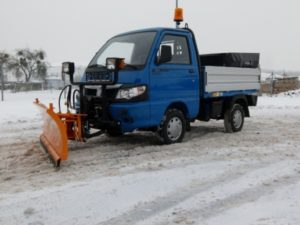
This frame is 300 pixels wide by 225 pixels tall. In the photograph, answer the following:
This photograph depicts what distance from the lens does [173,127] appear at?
305 inches

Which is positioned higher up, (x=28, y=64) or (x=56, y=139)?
(x=28, y=64)

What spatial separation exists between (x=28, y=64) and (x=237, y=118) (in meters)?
41.7

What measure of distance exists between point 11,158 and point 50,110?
43.7 inches

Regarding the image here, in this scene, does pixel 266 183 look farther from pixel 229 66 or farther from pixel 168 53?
pixel 229 66

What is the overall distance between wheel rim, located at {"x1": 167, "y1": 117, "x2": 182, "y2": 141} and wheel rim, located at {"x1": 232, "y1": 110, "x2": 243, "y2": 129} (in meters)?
2.20

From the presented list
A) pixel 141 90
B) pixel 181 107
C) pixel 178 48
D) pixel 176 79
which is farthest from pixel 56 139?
pixel 178 48

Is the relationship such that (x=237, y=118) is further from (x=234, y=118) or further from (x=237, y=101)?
(x=237, y=101)

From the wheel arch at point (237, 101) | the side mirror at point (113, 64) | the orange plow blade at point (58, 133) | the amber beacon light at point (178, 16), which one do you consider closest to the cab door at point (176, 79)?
the side mirror at point (113, 64)

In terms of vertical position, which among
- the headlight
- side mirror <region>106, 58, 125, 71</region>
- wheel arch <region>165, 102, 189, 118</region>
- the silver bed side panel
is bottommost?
wheel arch <region>165, 102, 189, 118</region>

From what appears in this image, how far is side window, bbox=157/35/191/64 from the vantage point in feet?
25.0

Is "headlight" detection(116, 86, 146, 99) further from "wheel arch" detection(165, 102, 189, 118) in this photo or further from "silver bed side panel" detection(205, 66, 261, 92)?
"silver bed side panel" detection(205, 66, 261, 92)

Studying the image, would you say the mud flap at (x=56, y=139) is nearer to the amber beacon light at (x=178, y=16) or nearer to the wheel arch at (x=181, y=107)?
the wheel arch at (x=181, y=107)

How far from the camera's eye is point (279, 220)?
3.92 meters

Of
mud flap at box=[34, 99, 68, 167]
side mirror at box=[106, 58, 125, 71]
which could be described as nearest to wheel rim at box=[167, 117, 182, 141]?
side mirror at box=[106, 58, 125, 71]
